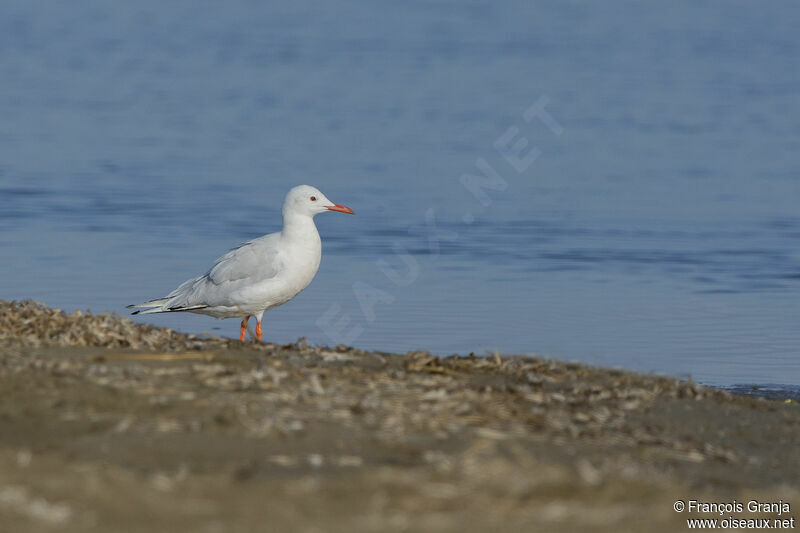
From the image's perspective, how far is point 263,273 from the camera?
1039 cm

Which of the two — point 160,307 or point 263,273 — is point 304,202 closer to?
point 263,273

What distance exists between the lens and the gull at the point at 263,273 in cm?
1039

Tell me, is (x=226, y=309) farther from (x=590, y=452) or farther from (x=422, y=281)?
(x=590, y=452)

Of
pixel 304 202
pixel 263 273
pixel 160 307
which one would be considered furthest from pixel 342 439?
pixel 160 307

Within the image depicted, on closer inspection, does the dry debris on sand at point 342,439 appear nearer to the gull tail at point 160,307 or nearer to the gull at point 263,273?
the gull at point 263,273

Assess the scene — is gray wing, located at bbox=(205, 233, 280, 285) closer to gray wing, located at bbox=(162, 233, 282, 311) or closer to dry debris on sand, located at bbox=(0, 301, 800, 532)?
gray wing, located at bbox=(162, 233, 282, 311)

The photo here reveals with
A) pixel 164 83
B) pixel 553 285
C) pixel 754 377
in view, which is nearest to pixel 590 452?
pixel 754 377

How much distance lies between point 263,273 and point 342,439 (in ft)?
16.1

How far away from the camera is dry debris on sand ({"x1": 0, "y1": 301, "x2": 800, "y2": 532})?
4.54 meters

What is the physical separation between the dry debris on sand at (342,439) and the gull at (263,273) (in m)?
1.97

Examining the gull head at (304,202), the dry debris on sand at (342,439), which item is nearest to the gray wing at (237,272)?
the gull head at (304,202)

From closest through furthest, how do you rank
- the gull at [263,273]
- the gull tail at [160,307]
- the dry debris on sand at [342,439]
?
the dry debris on sand at [342,439]
the gull at [263,273]
the gull tail at [160,307]

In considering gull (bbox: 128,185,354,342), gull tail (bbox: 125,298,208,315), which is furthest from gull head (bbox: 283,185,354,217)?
gull tail (bbox: 125,298,208,315)

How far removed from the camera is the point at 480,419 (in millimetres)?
6137
